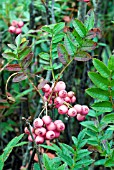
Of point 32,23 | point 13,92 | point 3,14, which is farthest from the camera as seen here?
point 3,14

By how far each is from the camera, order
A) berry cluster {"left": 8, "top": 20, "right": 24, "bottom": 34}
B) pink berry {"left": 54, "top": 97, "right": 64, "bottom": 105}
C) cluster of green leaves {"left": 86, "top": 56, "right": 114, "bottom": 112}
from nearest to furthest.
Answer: cluster of green leaves {"left": 86, "top": 56, "right": 114, "bottom": 112}, pink berry {"left": 54, "top": 97, "right": 64, "bottom": 105}, berry cluster {"left": 8, "top": 20, "right": 24, "bottom": 34}

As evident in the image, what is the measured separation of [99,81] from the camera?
2.83ft

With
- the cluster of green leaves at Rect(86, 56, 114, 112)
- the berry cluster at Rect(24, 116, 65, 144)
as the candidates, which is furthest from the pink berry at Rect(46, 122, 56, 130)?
the cluster of green leaves at Rect(86, 56, 114, 112)

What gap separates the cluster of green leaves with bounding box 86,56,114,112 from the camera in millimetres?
848

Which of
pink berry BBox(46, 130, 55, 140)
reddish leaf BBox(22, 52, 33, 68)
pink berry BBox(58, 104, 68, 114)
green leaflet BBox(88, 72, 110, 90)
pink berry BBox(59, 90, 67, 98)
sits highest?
reddish leaf BBox(22, 52, 33, 68)

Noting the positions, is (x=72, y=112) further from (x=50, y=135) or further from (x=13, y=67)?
(x=13, y=67)

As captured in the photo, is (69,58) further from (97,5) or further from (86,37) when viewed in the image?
(97,5)

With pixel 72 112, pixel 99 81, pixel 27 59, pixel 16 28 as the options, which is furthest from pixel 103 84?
pixel 16 28

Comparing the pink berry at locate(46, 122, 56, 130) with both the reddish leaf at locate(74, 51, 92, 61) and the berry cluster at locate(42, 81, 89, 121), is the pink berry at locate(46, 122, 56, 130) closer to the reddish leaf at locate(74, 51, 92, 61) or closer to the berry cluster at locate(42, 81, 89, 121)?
the berry cluster at locate(42, 81, 89, 121)

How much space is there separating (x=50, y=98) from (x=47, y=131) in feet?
0.28

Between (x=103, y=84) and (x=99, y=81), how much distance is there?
0.04 feet

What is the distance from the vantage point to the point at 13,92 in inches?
66.7

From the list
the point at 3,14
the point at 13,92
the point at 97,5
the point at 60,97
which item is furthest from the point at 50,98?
the point at 3,14

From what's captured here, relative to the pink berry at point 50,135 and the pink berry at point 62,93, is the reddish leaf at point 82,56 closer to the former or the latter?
the pink berry at point 62,93
